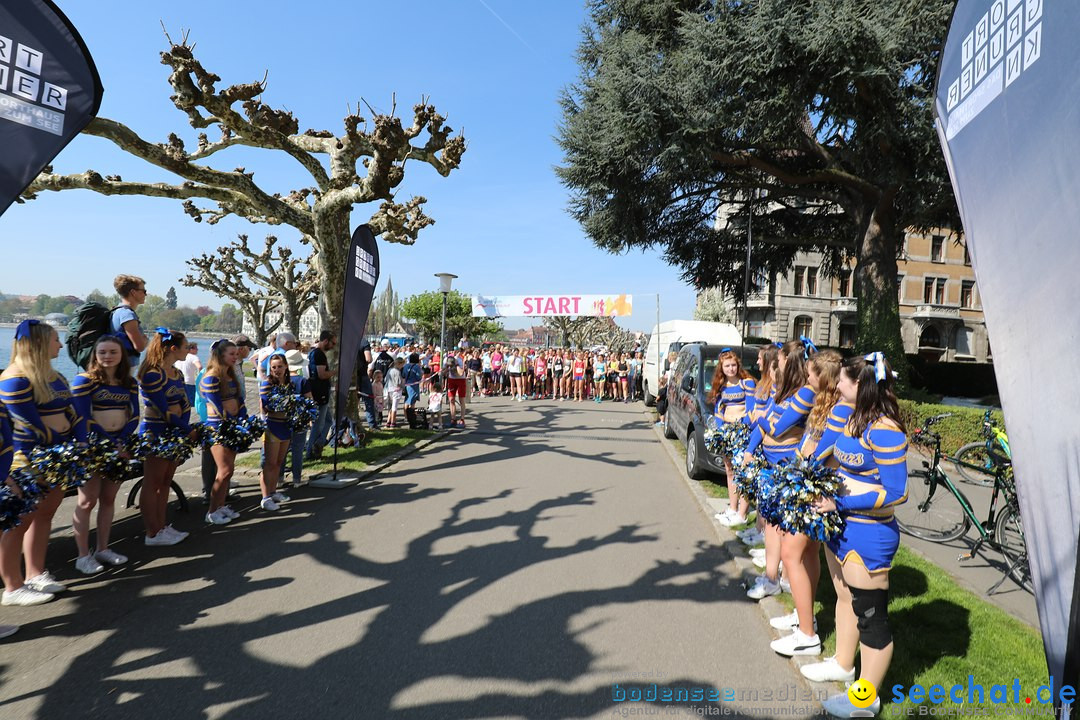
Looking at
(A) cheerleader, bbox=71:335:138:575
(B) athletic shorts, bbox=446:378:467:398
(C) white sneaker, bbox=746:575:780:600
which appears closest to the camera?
(C) white sneaker, bbox=746:575:780:600

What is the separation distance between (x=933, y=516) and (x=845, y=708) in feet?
14.4

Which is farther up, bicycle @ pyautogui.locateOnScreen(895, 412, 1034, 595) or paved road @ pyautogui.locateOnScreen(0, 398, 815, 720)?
bicycle @ pyautogui.locateOnScreen(895, 412, 1034, 595)

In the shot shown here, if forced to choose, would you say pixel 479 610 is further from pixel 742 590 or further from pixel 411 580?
pixel 742 590

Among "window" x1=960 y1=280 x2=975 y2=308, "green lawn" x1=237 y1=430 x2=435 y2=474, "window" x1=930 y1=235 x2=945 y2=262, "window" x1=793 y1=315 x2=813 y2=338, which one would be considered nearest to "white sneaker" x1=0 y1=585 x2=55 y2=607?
"green lawn" x1=237 y1=430 x2=435 y2=474

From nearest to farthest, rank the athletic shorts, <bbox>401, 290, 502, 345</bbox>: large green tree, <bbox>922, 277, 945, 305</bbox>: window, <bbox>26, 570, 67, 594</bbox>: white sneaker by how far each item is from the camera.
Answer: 1. <bbox>26, 570, 67, 594</bbox>: white sneaker
2. the athletic shorts
3. <bbox>922, 277, 945, 305</bbox>: window
4. <bbox>401, 290, 502, 345</bbox>: large green tree

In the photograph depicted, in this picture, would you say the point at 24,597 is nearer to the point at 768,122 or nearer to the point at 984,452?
the point at 984,452

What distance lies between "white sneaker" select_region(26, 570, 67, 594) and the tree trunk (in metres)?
17.8

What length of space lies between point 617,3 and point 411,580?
731 inches

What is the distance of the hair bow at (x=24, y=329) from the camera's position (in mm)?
4043

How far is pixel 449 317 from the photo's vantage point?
68.8 m

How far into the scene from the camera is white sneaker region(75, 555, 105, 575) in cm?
459

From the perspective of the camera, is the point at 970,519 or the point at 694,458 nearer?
the point at 970,519

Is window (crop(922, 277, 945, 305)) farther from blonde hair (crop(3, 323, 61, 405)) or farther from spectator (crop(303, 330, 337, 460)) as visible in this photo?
blonde hair (crop(3, 323, 61, 405))

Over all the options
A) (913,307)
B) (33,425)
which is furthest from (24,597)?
(913,307)
